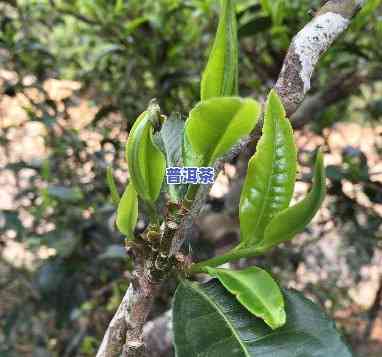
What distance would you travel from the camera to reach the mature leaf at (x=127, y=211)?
0.60 metres

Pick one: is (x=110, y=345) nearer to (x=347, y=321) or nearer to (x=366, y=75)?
(x=366, y=75)

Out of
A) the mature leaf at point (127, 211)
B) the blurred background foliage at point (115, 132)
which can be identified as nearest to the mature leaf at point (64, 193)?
the blurred background foliage at point (115, 132)

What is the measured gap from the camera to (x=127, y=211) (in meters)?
0.61

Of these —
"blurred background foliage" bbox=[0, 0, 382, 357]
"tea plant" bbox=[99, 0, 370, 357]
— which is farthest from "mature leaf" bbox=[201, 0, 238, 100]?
"blurred background foliage" bbox=[0, 0, 382, 357]

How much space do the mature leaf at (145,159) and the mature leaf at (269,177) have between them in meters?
0.09

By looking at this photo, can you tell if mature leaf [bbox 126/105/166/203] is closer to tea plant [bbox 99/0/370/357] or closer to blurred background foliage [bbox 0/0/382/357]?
tea plant [bbox 99/0/370/357]

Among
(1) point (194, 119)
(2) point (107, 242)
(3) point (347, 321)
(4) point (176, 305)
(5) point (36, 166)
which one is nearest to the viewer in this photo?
(1) point (194, 119)

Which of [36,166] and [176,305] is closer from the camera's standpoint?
[176,305]

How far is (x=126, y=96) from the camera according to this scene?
6.01 feet

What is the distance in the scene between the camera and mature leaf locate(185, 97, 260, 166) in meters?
0.48

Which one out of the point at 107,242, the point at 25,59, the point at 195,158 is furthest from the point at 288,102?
the point at 25,59

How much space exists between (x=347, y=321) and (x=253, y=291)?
1872 mm

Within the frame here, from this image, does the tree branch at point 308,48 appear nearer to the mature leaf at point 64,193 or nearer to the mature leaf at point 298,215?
the mature leaf at point 298,215

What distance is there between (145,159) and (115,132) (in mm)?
1503
